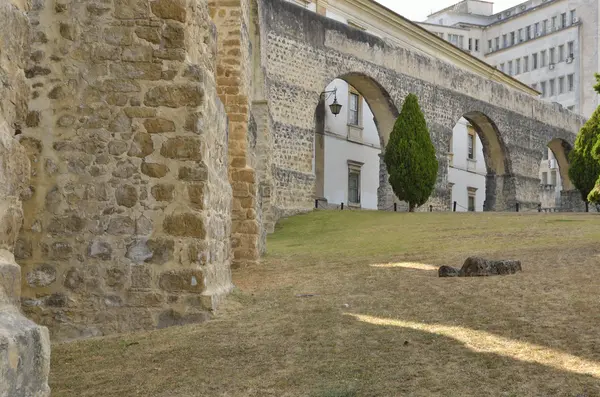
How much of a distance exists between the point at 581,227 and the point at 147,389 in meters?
11.4

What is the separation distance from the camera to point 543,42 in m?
53.6

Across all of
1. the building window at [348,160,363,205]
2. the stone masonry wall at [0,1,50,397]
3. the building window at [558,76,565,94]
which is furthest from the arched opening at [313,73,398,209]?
the building window at [558,76,565,94]

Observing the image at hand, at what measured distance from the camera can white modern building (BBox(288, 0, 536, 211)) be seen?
26500mm

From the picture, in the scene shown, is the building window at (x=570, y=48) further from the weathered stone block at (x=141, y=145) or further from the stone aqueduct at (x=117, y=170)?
the weathered stone block at (x=141, y=145)

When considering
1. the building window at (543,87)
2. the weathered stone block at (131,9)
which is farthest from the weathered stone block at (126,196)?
the building window at (543,87)

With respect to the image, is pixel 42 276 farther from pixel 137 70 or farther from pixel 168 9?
pixel 168 9

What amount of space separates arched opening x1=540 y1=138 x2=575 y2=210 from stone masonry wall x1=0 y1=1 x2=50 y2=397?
101ft

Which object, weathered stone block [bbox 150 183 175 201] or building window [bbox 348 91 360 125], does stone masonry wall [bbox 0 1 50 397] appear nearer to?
weathered stone block [bbox 150 183 175 201]

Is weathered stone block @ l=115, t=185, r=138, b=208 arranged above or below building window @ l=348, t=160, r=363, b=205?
below

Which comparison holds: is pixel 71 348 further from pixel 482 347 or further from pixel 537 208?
pixel 537 208

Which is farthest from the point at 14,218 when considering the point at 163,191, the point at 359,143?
the point at 359,143

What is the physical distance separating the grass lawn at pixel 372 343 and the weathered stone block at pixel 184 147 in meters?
1.22

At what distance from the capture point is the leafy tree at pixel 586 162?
22.8 metres

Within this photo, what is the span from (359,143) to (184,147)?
2287 cm
